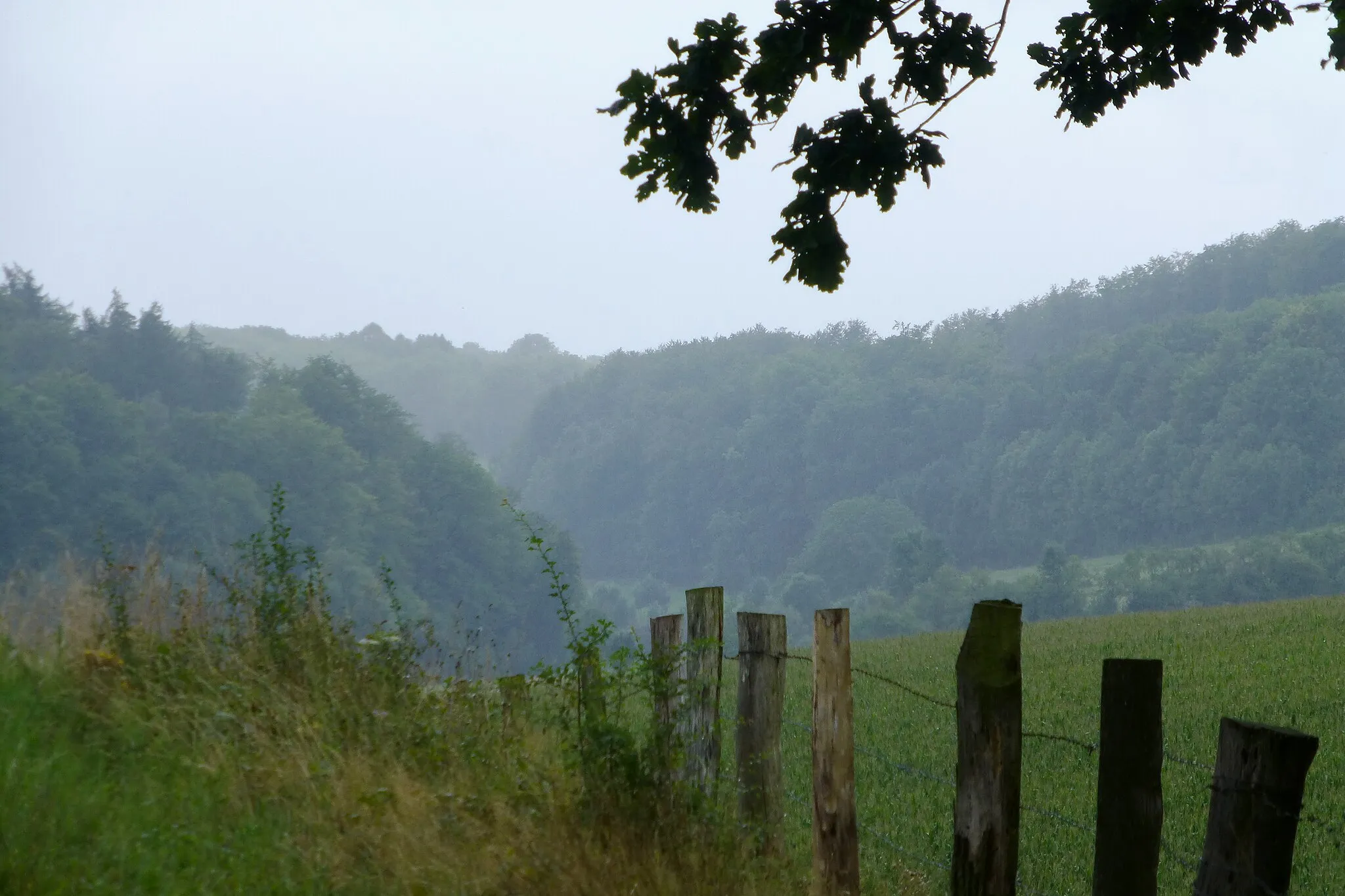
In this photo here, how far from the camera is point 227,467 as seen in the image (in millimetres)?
85188

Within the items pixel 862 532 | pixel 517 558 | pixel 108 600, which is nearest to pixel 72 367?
pixel 517 558

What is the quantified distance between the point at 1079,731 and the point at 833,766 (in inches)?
338

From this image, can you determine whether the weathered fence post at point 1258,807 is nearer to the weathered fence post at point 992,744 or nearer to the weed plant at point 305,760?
the weathered fence post at point 992,744

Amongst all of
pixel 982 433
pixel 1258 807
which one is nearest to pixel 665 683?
pixel 1258 807

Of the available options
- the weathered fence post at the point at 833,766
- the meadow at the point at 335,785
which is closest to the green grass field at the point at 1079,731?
the meadow at the point at 335,785

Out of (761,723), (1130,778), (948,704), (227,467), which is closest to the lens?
(1130,778)

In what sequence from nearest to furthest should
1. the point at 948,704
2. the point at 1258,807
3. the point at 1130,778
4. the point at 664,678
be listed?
the point at 1258,807, the point at 1130,778, the point at 948,704, the point at 664,678

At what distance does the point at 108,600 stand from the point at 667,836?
524 centimetres

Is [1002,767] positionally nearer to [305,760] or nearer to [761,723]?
[761,723]

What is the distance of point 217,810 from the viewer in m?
6.24

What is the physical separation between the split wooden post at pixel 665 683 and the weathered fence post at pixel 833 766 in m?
0.63

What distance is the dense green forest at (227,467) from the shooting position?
233 feet

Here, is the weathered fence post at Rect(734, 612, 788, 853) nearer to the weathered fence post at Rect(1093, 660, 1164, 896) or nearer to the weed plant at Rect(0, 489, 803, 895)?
the weed plant at Rect(0, 489, 803, 895)

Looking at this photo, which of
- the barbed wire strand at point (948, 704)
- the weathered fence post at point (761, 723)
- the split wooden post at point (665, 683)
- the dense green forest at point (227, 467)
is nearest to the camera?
the barbed wire strand at point (948, 704)
